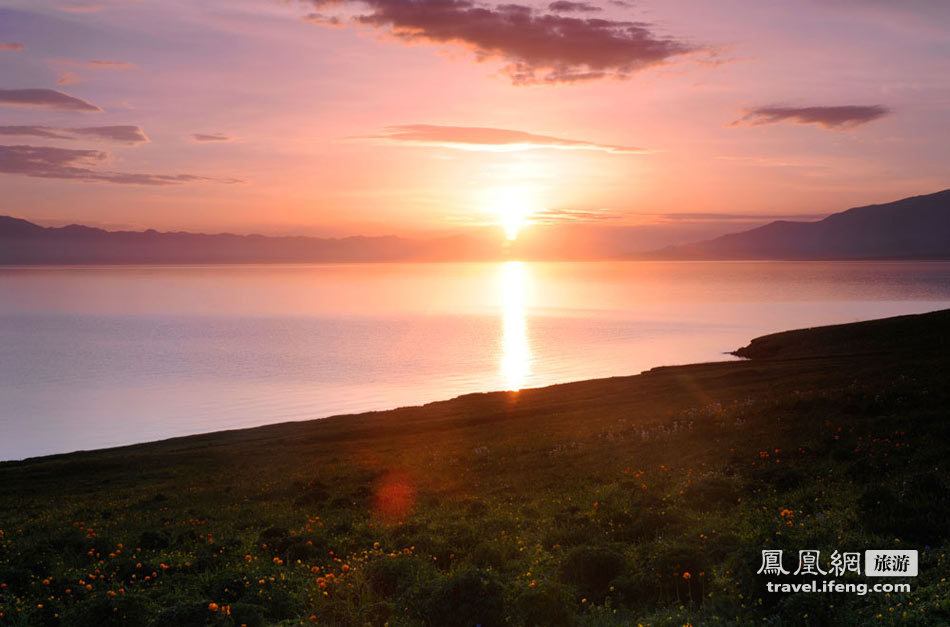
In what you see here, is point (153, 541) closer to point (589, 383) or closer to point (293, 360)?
point (589, 383)

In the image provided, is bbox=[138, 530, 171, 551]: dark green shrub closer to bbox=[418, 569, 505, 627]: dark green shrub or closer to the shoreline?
bbox=[418, 569, 505, 627]: dark green shrub

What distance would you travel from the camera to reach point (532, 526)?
60.0ft

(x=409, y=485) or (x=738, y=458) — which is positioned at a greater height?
(x=738, y=458)

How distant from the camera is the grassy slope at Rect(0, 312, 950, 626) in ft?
40.6

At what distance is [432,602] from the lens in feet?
40.1

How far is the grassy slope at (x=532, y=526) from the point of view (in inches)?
487

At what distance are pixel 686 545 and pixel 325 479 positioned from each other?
19.4 m

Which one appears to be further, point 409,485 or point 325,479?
point 325,479

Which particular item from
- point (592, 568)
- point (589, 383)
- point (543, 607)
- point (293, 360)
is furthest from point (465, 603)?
point (293, 360)

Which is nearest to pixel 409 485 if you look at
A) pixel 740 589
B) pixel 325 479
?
pixel 325 479

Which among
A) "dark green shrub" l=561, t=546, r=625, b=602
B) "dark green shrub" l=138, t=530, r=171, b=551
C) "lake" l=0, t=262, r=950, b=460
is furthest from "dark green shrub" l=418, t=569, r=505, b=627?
"lake" l=0, t=262, r=950, b=460

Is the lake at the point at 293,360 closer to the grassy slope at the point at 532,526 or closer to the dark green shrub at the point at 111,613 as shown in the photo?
the grassy slope at the point at 532,526

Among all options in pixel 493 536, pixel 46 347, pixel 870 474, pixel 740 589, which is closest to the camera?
pixel 740 589

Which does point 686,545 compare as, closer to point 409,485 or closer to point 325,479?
point 409,485
